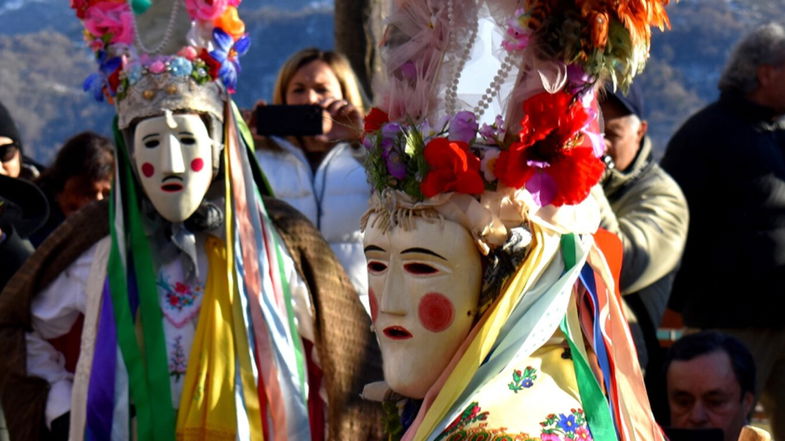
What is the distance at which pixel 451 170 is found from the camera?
324 centimetres

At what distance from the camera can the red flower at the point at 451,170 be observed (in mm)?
3232

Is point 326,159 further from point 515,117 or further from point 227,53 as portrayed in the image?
point 515,117

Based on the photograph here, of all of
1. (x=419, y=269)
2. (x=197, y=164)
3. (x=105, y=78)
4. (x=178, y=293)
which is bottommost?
(x=178, y=293)

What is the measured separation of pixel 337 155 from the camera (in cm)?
580

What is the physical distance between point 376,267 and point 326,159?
8.07 ft

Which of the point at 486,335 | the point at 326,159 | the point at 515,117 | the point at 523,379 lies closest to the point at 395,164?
the point at 515,117

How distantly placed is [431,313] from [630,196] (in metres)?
2.70

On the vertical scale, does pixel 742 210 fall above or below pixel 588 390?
above

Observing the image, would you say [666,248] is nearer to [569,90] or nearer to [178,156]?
[178,156]

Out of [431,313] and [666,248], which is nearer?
[431,313]

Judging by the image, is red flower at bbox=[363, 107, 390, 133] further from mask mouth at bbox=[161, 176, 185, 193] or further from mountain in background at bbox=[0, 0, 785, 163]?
mountain in background at bbox=[0, 0, 785, 163]

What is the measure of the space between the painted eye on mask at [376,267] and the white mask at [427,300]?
52 mm

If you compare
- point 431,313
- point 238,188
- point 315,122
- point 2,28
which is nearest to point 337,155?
point 315,122

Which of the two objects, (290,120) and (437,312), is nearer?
(437,312)
